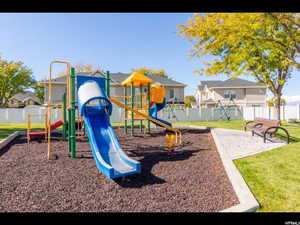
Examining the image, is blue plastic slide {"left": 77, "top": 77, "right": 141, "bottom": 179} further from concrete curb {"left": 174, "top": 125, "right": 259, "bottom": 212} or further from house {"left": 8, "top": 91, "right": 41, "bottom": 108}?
house {"left": 8, "top": 91, "right": 41, "bottom": 108}

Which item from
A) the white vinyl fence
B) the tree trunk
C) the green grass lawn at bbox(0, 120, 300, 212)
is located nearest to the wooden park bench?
the green grass lawn at bbox(0, 120, 300, 212)

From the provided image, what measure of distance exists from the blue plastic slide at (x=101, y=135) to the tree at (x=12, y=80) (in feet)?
125

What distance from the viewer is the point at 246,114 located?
23125 millimetres

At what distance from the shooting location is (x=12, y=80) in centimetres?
3541

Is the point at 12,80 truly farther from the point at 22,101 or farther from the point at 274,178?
the point at 274,178

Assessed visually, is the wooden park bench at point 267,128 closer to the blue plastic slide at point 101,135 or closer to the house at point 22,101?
the blue plastic slide at point 101,135

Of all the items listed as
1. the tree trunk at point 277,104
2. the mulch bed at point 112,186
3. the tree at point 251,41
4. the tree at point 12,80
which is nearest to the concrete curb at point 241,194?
the mulch bed at point 112,186

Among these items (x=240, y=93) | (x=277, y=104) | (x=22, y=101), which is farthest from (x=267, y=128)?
(x=22, y=101)

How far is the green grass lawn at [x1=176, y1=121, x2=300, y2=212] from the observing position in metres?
3.01

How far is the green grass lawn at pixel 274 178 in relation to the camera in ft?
9.86

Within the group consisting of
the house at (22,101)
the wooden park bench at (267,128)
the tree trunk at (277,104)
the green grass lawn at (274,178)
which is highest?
the house at (22,101)
